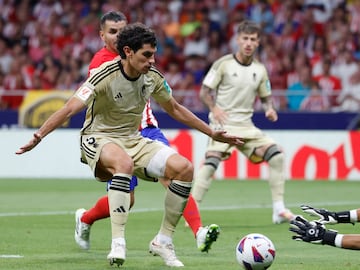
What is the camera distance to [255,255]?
792cm

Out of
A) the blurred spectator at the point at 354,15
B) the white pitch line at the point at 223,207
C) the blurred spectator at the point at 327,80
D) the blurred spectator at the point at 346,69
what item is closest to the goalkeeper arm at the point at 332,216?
the white pitch line at the point at 223,207

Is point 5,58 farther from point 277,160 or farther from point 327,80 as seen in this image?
point 277,160

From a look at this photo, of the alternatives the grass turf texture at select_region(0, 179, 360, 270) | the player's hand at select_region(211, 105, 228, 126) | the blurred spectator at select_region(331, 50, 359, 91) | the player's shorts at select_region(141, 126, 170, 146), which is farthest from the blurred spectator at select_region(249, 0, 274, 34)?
the player's shorts at select_region(141, 126, 170, 146)

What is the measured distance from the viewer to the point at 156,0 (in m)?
27.5

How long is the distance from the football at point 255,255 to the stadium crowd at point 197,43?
1357cm

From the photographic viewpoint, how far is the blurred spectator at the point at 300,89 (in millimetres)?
21797

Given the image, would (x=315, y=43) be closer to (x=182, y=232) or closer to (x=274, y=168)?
(x=274, y=168)

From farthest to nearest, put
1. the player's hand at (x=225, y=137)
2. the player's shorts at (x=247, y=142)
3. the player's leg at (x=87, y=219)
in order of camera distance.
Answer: the player's shorts at (x=247, y=142) → the player's leg at (x=87, y=219) → the player's hand at (x=225, y=137)

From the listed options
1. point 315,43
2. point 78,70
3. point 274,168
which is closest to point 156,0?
point 78,70

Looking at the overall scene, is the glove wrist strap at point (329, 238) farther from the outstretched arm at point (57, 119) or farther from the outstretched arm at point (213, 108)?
the outstretched arm at point (213, 108)

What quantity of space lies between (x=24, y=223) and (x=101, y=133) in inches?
149

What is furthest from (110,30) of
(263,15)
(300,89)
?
(263,15)

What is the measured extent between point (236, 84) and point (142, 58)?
17.4 ft

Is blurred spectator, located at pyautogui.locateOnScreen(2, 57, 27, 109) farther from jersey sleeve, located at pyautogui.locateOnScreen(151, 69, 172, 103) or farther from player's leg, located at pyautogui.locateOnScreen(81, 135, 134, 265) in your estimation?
player's leg, located at pyautogui.locateOnScreen(81, 135, 134, 265)
